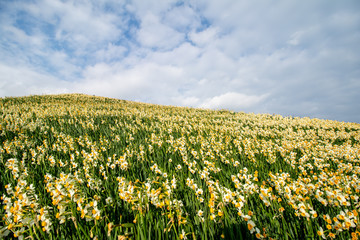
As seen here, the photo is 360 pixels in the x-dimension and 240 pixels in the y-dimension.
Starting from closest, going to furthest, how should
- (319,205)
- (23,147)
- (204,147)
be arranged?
(319,205), (23,147), (204,147)

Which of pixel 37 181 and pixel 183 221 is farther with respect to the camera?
pixel 37 181

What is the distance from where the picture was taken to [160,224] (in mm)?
2031

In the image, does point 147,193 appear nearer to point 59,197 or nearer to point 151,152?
point 59,197

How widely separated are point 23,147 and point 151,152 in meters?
3.83

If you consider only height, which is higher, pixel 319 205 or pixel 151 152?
pixel 151 152

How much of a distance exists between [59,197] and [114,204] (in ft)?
2.49

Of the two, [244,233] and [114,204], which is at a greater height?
[114,204]

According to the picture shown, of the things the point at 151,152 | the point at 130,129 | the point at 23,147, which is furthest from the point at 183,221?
the point at 130,129

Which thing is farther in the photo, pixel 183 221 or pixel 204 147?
pixel 204 147

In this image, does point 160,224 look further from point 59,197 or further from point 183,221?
point 59,197

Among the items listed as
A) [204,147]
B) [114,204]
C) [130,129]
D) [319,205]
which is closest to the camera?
[114,204]

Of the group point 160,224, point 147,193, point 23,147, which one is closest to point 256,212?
point 160,224

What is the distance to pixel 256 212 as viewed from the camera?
8.13ft

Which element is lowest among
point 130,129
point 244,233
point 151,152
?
point 244,233
